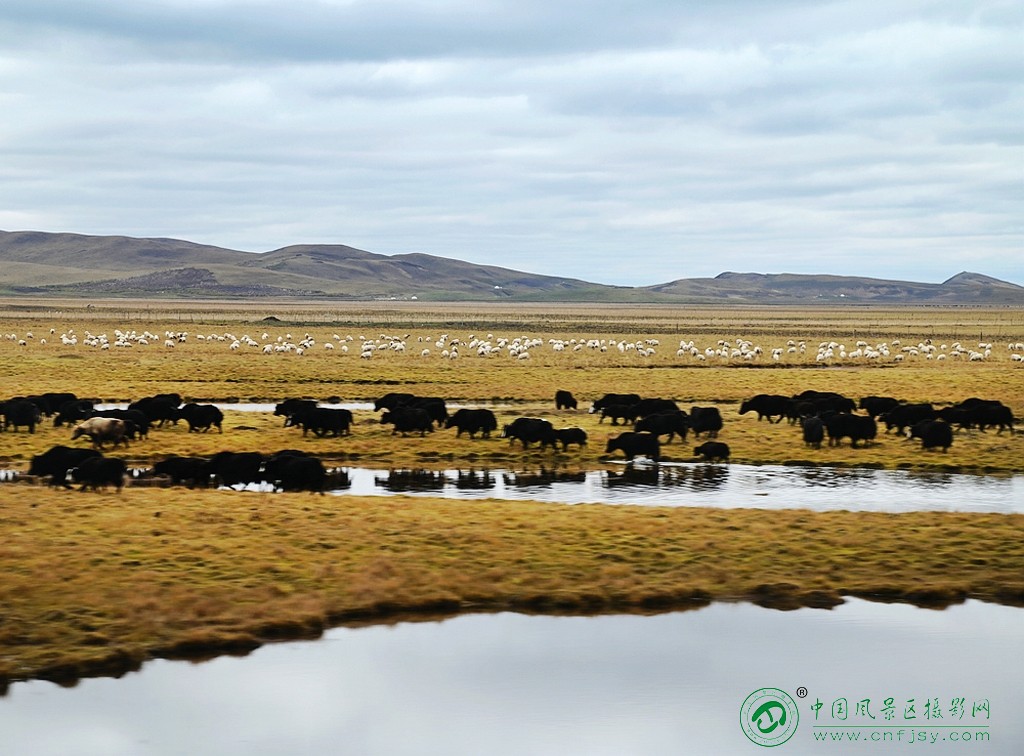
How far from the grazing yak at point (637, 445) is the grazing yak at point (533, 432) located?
5.76 feet

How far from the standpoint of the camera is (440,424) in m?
32.4

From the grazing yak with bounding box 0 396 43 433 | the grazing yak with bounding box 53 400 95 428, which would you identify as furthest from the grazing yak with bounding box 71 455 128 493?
the grazing yak with bounding box 53 400 95 428

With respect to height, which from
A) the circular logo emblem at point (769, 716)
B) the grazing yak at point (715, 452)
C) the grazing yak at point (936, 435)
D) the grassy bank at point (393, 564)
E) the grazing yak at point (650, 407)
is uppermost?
the grazing yak at point (650, 407)

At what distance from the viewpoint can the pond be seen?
10.4m

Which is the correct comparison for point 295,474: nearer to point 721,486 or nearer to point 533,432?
point 533,432

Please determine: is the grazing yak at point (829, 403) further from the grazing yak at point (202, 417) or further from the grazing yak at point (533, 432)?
the grazing yak at point (202, 417)

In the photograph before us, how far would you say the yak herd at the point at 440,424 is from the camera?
22969mm

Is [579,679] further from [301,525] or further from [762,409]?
[762,409]

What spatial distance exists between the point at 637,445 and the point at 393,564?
1230 cm

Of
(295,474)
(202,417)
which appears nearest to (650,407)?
(202,417)

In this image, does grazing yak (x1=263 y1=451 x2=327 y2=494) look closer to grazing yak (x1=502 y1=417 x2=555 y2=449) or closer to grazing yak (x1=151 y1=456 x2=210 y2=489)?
grazing yak (x1=151 y1=456 x2=210 y2=489)

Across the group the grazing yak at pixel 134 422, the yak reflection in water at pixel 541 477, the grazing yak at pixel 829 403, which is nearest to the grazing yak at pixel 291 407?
the grazing yak at pixel 134 422

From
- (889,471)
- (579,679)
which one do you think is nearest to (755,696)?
(579,679)

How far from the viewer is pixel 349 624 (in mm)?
13812
